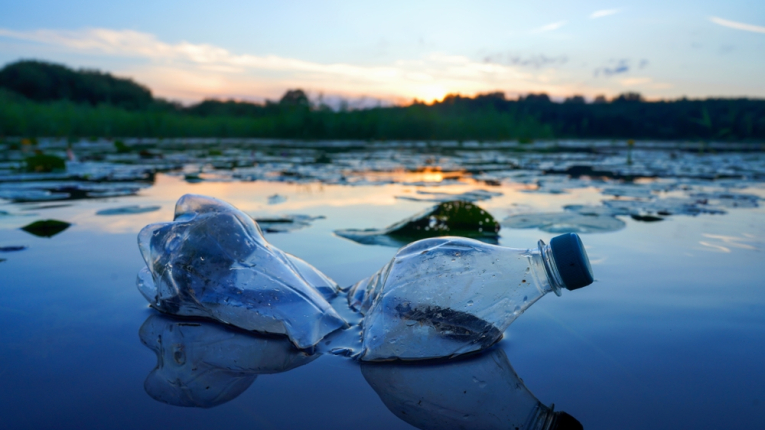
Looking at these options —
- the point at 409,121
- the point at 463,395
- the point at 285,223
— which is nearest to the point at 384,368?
the point at 463,395

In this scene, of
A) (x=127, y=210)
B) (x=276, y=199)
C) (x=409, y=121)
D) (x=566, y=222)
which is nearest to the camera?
(x=566, y=222)

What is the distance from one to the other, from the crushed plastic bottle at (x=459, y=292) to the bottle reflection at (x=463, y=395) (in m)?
0.05

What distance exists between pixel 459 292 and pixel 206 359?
0.57 m

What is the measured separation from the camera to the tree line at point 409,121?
15336 mm

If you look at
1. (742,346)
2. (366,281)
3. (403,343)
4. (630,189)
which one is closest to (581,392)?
(403,343)

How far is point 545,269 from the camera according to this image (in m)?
1.08

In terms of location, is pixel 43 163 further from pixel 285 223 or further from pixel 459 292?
pixel 459 292

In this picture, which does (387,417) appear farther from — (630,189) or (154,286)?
(630,189)

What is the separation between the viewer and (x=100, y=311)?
1.24 meters

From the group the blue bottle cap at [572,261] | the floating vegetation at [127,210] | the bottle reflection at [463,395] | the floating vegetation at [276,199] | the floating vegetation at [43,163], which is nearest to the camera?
the bottle reflection at [463,395]

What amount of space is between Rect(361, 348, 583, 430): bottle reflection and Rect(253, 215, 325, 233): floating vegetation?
142 cm

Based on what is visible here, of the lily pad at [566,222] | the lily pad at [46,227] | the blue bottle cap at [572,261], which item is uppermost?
the blue bottle cap at [572,261]

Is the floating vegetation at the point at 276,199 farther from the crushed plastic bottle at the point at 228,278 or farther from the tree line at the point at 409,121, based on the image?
the tree line at the point at 409,121

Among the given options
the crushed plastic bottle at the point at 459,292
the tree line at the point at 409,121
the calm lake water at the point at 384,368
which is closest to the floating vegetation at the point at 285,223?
the calm lake water at the point at 384,368
